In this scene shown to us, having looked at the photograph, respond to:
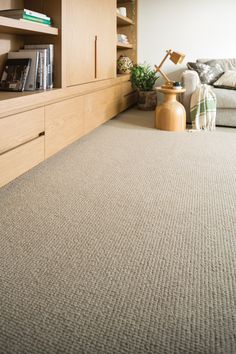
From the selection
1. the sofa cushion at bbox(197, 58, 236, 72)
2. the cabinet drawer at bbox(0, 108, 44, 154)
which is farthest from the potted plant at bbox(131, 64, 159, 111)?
the cabinet drawer at bbox(0, 108, 44, 154)

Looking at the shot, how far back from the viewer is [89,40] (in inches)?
122

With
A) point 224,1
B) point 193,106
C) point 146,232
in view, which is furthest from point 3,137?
point 224,1

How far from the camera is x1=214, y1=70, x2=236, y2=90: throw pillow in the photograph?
12.5ft

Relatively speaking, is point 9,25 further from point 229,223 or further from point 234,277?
point 234,277

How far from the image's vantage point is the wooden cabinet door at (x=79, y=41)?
8.64ft

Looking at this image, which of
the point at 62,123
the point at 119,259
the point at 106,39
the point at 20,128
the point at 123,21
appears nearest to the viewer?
the point at 119,259

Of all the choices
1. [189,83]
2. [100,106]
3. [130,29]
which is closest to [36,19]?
[100,106]

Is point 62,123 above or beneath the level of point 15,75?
beneath

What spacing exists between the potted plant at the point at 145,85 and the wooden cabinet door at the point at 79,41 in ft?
4.64

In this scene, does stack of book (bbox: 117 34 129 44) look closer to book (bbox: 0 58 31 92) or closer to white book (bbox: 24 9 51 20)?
white book (bbox: 24 9 51 20)

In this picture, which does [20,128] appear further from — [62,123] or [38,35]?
[38,35]

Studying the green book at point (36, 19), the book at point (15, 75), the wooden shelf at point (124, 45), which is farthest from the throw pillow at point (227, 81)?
the book at point (15, 75)

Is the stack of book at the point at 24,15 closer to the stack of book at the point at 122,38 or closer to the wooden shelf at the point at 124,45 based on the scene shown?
the wooden shelf at the point at 124,45

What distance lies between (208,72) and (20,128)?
111 inches
